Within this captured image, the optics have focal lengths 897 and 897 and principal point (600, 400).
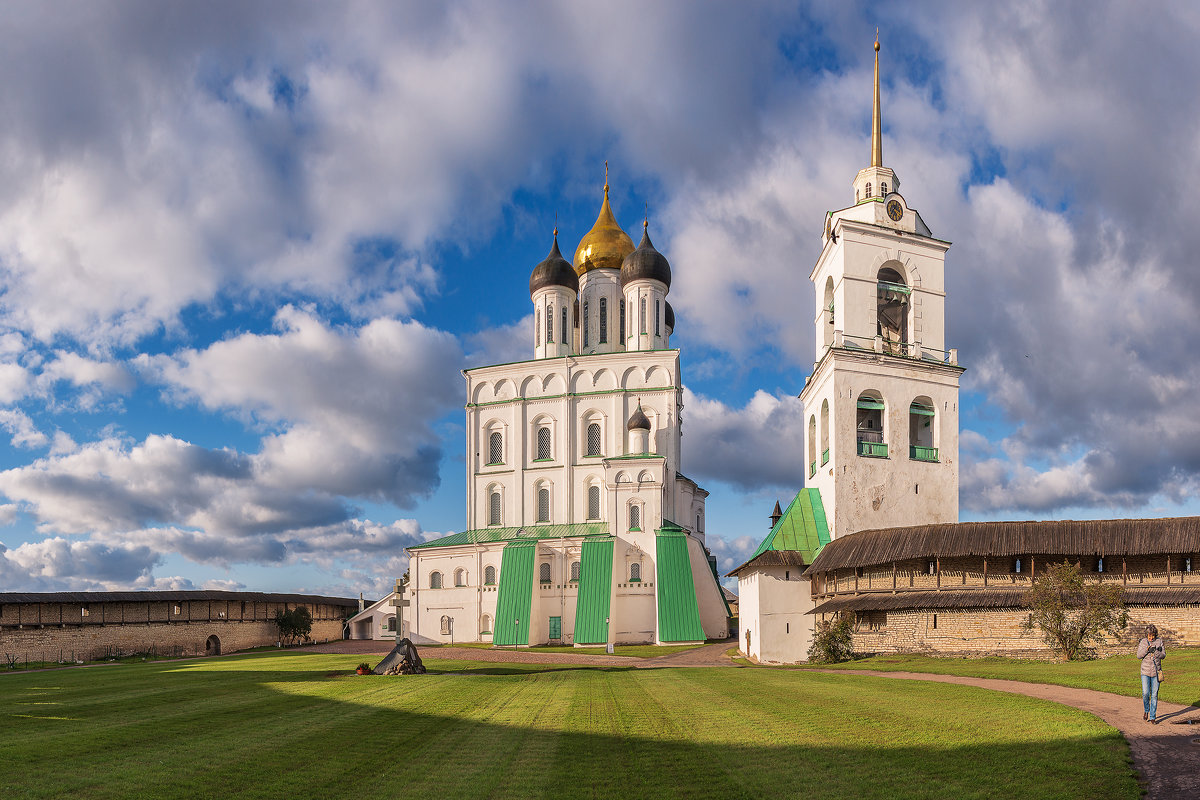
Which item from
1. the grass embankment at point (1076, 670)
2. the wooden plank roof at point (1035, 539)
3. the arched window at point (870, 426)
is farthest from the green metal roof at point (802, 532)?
the grass embankment at point (1076, 670)

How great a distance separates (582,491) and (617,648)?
11712 millimetres

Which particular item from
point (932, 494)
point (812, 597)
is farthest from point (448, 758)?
point (932, 494)

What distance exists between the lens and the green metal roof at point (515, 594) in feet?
155

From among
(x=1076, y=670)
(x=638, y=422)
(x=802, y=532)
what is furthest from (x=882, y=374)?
(x=638, y=422)

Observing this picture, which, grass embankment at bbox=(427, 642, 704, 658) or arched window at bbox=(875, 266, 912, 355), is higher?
arched window at bbox=(875, 266, 912, 355)

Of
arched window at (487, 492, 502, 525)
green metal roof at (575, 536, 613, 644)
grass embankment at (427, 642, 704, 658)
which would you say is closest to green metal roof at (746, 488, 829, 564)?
grass embankment at (427, 642, 704, 658)

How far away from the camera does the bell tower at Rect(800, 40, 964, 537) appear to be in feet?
112

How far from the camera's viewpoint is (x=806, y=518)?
35312mm

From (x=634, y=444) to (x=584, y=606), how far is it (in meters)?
9.90

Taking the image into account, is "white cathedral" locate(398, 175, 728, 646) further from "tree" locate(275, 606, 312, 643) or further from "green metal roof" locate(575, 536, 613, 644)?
"tree" locate(275, 606, 312, 643)

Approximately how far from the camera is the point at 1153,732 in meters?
12.0

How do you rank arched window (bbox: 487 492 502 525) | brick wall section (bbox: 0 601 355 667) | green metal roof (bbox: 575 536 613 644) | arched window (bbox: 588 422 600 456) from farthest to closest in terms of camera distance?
arched window (bbox: 487 492 502 525) → arched window (bbox: 588 422 600 456) → green metal roof (bbox: 575 536 613 644) → brick wall section (bbox: 0 601 355 667)

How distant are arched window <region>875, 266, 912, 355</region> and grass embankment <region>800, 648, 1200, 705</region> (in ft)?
44.2

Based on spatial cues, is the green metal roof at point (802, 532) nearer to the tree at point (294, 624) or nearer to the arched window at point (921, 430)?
the arched window at point (921, 430)
